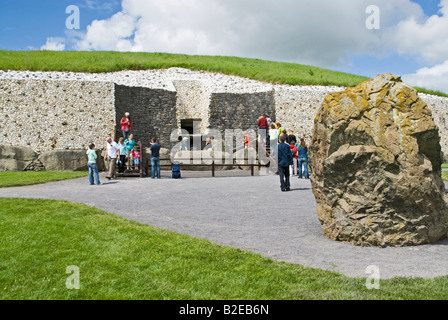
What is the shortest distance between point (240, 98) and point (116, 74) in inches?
345

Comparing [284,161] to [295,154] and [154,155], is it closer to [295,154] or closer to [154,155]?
[295,154]

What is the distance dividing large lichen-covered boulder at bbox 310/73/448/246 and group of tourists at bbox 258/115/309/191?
18.3 ft

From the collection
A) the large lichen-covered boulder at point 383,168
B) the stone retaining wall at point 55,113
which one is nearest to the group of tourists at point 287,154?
the large lichen-covered boulder at point 383,168

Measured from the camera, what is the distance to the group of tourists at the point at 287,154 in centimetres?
1273

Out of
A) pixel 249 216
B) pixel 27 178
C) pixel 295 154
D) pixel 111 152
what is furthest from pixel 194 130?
pixel 249 216

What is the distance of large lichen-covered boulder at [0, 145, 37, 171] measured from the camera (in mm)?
19047

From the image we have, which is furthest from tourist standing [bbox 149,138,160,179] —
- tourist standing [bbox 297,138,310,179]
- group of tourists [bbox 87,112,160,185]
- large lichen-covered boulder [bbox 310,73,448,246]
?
large lichen-covered boulder [bbox 310,73,448,246]

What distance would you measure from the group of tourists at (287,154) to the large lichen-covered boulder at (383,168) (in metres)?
5.57

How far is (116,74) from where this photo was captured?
91.6 ft

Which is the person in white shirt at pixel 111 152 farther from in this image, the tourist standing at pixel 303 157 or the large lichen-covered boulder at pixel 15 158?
the tourist standing at pixel 303 157

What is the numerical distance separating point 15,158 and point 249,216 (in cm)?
1482

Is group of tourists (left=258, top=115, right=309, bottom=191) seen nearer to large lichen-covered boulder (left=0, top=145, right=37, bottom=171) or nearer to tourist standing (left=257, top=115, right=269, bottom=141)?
tourist standing (left=257, top=115, right=269, bottom=141)

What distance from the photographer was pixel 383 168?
6500mm
